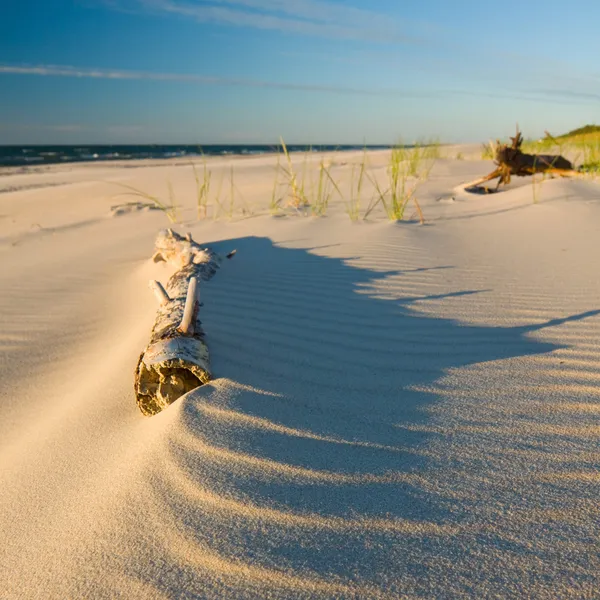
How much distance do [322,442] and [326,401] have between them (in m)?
0.29

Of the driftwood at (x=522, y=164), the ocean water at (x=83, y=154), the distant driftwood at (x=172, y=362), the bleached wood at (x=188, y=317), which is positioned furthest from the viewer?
the ocean water at (x=83, y=154)

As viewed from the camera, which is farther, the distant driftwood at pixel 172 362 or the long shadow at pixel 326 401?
the distant driftwood at pixel 172 362

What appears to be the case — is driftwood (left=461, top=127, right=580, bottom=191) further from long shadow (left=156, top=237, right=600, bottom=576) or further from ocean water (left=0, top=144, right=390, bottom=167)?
long shadow (left=156, top=237, right=600, bottom=576)

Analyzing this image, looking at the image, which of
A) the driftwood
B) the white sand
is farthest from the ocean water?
the white sand

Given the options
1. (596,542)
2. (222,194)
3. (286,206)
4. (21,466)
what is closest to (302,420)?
(596,542)

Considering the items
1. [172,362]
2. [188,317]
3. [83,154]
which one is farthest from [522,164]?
[83,154]

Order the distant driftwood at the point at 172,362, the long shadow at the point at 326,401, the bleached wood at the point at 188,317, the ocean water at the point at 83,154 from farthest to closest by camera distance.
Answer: the ocean water at the point at 83,154 < the bleached wood at the point at 188,317 < the distant driftwood at the point at 172,362 < the long shadow at the point at 326,401

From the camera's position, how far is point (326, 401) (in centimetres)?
195

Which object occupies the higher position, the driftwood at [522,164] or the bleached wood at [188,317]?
the driftwood at [522,164]

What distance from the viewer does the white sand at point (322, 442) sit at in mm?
1226

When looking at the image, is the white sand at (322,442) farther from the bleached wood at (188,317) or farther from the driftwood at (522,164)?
the driftwood at (522,164)

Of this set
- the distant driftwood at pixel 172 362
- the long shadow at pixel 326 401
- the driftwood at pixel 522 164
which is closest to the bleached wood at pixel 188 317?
the distant driftwood at pixel 172 362

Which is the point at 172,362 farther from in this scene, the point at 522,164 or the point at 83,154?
the point at 83,154

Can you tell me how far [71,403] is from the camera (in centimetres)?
235
